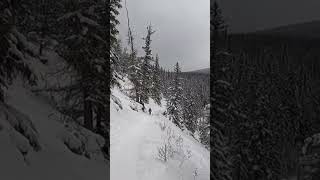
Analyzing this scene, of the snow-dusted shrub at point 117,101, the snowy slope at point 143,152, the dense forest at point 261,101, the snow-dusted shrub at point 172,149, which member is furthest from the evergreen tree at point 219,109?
the snow-dusted shrub at point 117,101

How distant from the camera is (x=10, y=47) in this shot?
10.3 ft

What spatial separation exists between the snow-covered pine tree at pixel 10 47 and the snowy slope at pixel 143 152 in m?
1.74

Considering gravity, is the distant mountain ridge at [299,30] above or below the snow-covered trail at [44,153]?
Result: above

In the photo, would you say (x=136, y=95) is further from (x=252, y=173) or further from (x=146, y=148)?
(x=252, y=173)

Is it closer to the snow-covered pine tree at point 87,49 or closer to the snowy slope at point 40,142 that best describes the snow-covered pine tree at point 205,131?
the snow-covered pine tree at point 87,49

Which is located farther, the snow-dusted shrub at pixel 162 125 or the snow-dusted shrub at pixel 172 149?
the snow-dusted shrub at pixel 162 125

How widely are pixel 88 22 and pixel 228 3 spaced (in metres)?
1.75

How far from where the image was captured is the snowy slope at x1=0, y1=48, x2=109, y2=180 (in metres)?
3.05

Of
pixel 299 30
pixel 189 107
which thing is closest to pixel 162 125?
pixel 189 107

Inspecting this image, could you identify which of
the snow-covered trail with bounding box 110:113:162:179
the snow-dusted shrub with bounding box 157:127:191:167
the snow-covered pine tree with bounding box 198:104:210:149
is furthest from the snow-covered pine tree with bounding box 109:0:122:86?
the snow-covered pine tree with bounding box 198:104:210:149

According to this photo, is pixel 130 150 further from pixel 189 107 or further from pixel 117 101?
pixel 189 107

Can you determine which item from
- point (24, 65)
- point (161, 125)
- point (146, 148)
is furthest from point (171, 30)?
point (24, 65)

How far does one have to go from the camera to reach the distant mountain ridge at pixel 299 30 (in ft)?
14.5

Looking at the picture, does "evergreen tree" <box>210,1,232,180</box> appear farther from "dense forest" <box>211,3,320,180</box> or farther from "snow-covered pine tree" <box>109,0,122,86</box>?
"snow-covered pine tree" <box>109,0,122,86</box>
